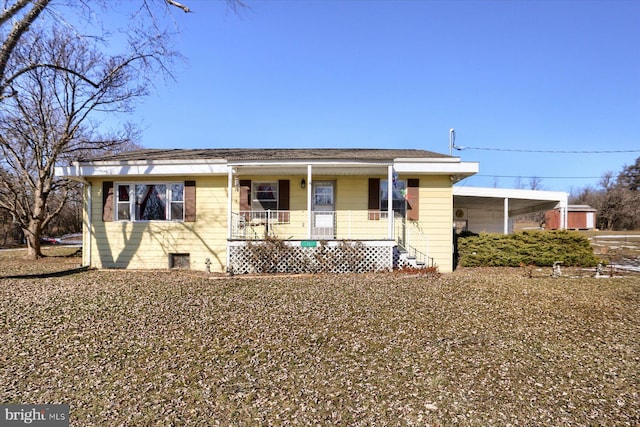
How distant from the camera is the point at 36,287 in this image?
7.81 metres

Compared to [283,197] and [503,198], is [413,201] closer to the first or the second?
[283,197]

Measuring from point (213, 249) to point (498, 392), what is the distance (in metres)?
9.20

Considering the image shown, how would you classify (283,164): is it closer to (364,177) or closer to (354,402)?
(364,177)

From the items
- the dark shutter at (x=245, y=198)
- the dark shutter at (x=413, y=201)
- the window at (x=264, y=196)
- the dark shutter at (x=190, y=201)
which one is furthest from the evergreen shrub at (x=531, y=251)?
the dark shutter at (x=190, y=201)

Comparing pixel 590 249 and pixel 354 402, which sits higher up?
pixel 590 249

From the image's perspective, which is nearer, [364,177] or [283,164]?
[283,164]

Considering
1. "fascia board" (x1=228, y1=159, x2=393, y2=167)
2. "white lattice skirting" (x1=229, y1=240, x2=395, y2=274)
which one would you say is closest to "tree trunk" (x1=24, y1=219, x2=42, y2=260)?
"white lattice skirting" (x1=229, y1=240, x2=395, y2=274)

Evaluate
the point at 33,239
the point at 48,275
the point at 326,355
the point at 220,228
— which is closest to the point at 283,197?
the point at 220,228

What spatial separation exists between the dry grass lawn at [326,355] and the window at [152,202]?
393 cm

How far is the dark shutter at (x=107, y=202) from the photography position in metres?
11.0

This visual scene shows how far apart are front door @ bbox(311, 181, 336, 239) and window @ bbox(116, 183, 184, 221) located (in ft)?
14.2

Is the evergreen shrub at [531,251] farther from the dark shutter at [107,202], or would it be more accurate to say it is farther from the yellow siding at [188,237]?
the dark shutter at [107,202]

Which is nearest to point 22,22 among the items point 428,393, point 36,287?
point 36,287

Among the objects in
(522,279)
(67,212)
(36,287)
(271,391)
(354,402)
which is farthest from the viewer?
(67,212)
